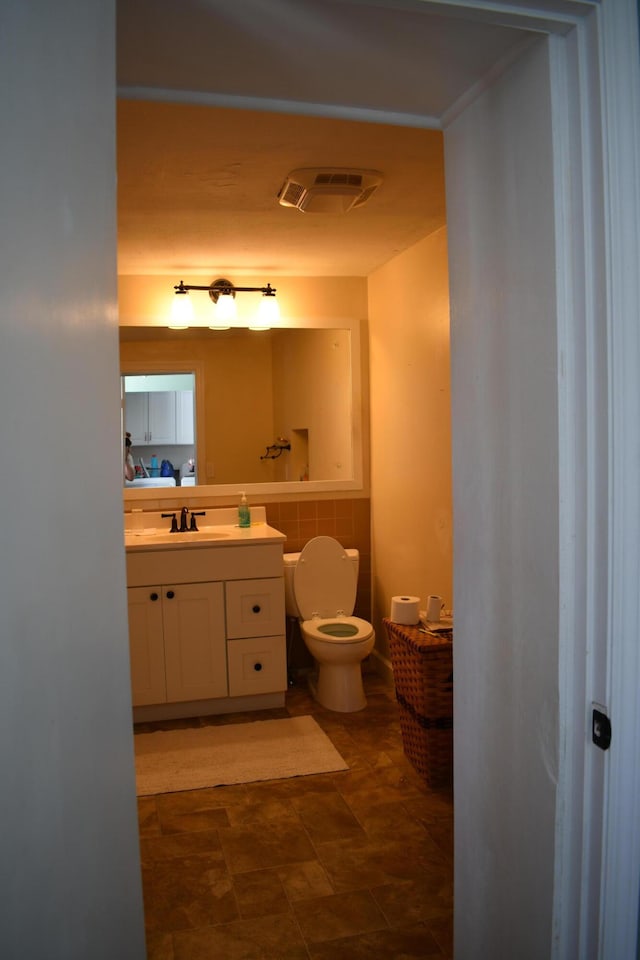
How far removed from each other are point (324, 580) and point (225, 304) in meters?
1.54

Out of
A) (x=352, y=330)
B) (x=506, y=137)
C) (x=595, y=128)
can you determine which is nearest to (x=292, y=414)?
(x=352, y=330)

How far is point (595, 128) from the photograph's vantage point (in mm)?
1162

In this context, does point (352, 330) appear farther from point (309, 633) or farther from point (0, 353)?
point (0, 353)

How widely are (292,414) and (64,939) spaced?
339 centimetres

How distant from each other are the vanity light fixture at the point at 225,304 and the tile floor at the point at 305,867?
2.23 m

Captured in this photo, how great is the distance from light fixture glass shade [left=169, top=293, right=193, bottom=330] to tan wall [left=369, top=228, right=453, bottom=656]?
3.32 ft

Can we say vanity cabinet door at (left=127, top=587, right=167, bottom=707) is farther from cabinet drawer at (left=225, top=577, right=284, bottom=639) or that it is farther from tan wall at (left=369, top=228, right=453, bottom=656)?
tan wall at (left=369, top=228, right=453, bottom=656)

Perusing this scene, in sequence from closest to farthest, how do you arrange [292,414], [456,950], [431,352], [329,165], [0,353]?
1. [0,353]
2. [456,950]
3. [329,165]
4. [431,352]
5. [292,414]

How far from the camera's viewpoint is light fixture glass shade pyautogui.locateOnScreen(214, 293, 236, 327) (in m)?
4.05

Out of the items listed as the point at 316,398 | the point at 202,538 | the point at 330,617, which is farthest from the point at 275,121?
the point at 330,617

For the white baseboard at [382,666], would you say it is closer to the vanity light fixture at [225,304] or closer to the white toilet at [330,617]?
the white toilet at [330,617]

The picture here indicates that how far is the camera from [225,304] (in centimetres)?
405

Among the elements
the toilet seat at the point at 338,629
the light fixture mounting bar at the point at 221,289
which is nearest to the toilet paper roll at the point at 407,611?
the toilet seat at the point at 338,629

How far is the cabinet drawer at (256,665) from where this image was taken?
3.68 meters
